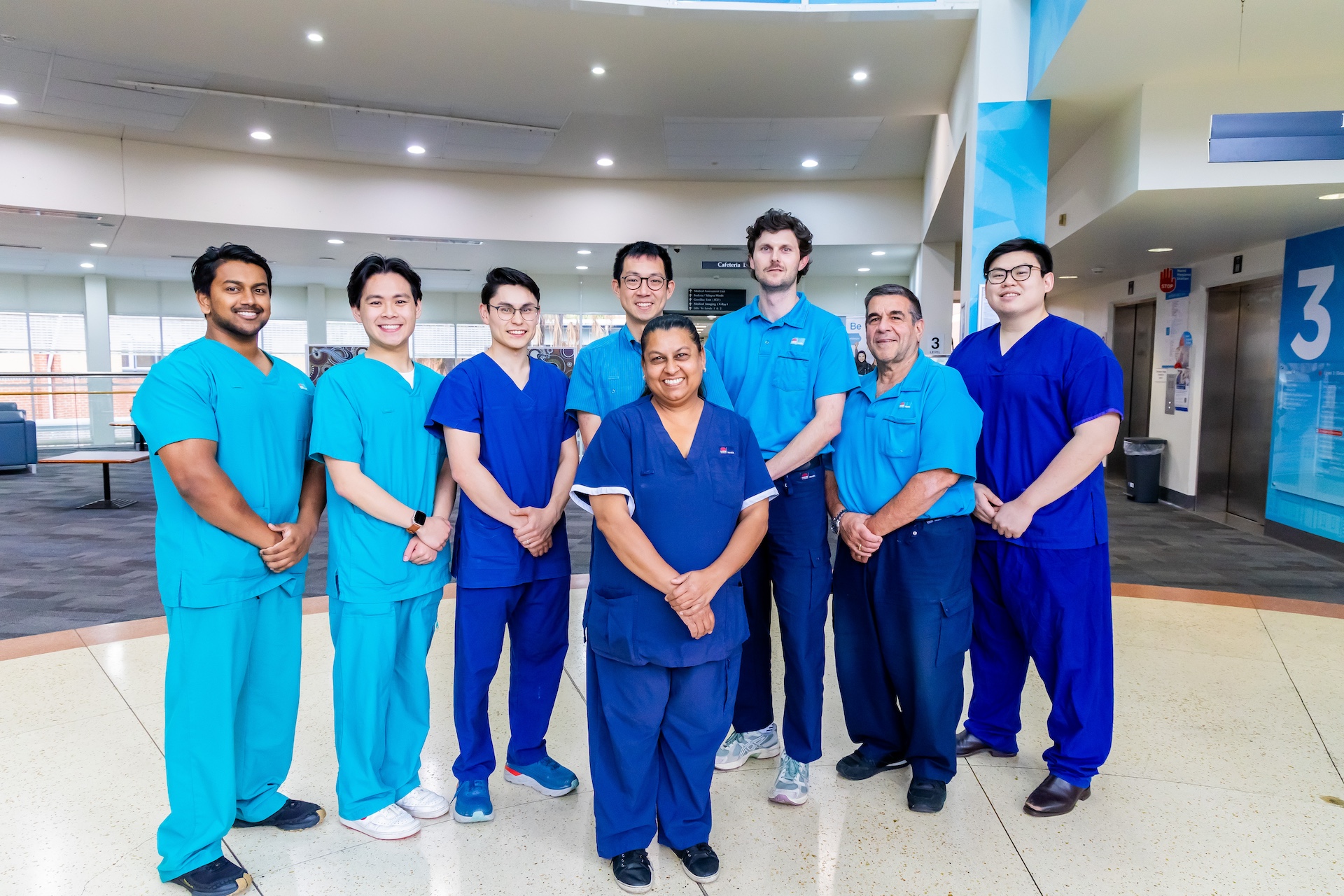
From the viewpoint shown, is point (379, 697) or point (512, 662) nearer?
Answer: point (379, 697)

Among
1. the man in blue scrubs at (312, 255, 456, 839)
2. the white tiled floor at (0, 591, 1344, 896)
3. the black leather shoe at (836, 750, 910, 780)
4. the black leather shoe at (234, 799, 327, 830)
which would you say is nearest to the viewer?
the white tiled floor at (0, 591, 1344, 896)

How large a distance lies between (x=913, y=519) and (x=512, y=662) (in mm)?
1289

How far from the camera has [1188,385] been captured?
7.93 metres

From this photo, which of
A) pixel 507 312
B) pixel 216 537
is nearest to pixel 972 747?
pixel 507 312

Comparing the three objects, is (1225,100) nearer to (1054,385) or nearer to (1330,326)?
(1330,326)

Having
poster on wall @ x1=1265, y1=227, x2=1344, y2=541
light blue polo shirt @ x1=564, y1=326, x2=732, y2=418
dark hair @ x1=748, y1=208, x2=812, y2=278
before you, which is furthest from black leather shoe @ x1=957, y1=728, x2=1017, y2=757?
poster on wall @ x1=1265, y1=227, x2=1344, y2=541

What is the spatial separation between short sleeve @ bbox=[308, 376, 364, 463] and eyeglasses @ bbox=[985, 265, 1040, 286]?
1932mm

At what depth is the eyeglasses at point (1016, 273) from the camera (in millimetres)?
2258

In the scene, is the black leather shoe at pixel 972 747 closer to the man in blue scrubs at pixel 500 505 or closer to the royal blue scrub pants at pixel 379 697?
the man in blue scrubs at pixel 500 505

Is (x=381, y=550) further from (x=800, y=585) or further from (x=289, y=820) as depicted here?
(x=800, y=585)

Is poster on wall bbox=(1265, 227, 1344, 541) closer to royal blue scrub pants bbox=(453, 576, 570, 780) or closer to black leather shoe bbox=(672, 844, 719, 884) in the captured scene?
black leather shoe bbox=(672, 844, 719, 884)

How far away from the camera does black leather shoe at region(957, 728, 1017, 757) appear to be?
8.34ft

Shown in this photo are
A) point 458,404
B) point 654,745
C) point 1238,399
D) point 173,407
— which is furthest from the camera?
point 1238,399

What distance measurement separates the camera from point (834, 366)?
7.38 feet
